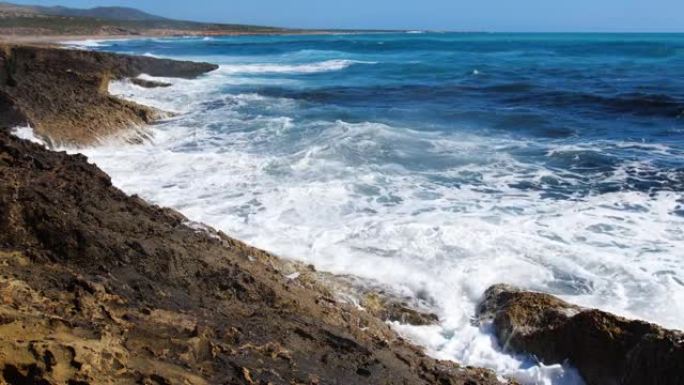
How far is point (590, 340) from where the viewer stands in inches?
162

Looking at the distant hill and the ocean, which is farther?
the distant hill

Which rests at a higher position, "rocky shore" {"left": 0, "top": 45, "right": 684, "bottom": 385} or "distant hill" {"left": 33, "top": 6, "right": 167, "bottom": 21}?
"distant hill" {"left": 33, "top": 6, "right": 167, "bottom": 21}

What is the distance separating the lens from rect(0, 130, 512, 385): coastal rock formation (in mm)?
2521

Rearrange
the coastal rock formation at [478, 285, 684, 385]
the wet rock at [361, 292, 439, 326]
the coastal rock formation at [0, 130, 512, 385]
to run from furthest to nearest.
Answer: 1. the wet rock at [361, 292, 439, 326]
2. the coastal rock formation at [478, 285, 684, 385]
3. the coastal rock formation at [0, 130, 512, 385]

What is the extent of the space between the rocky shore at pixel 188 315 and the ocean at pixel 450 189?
354 mm

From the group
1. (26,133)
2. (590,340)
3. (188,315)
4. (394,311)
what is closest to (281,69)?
(26,133)

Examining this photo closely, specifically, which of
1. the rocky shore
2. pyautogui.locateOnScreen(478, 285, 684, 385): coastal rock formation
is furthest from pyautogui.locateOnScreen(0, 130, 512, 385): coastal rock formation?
pyautogui.locateOnScreen(478, 285, 684, 385): coastal rock formation

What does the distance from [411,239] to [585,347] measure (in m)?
2.75

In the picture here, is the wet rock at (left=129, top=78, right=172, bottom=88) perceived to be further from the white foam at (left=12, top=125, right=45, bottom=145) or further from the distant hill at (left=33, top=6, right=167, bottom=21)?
the distant hill at (left=33, top=6, right=167, bottom=21)

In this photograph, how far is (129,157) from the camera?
34.2ft

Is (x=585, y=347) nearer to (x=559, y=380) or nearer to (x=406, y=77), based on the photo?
(x=559, y=380)

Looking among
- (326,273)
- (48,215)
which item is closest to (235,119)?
(326,273)

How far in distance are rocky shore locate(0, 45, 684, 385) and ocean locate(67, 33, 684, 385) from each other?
0.35 metres

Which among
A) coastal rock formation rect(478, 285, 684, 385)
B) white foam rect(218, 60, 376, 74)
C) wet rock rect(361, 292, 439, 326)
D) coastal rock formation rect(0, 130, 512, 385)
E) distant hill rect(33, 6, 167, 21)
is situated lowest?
wet rock rect(361, 292, 439, 326)
